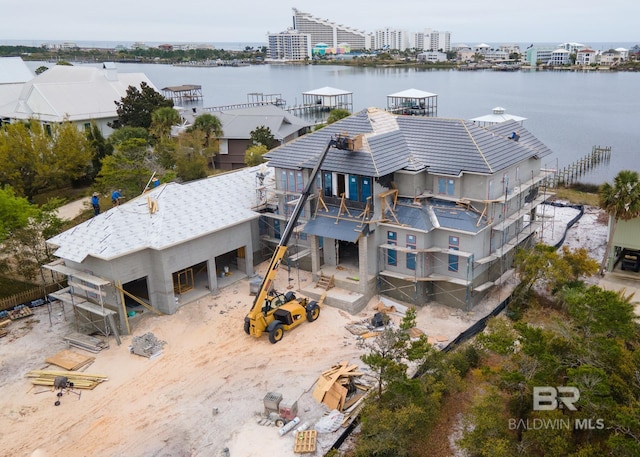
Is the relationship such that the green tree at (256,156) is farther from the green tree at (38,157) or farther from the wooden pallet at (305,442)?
the wooden pallet at (305,442)

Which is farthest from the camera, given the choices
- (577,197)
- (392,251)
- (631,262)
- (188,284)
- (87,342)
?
(577,197)

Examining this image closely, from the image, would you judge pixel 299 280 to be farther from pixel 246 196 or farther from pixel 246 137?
pixel 246 137

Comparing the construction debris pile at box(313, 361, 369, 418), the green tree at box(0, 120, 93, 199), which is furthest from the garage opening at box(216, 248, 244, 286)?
the green tree at box(0, 120, 93, 199)

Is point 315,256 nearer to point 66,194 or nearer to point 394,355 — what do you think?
point 394,355

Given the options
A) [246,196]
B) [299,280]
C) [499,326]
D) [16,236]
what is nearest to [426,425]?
[499,326]

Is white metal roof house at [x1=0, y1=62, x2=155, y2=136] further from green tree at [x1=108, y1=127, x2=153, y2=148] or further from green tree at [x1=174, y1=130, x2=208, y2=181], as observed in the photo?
green tree at [x1=174, y1=130, x2=208, y2=181]

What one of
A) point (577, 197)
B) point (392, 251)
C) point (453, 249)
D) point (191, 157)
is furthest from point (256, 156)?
point (577, 197)
